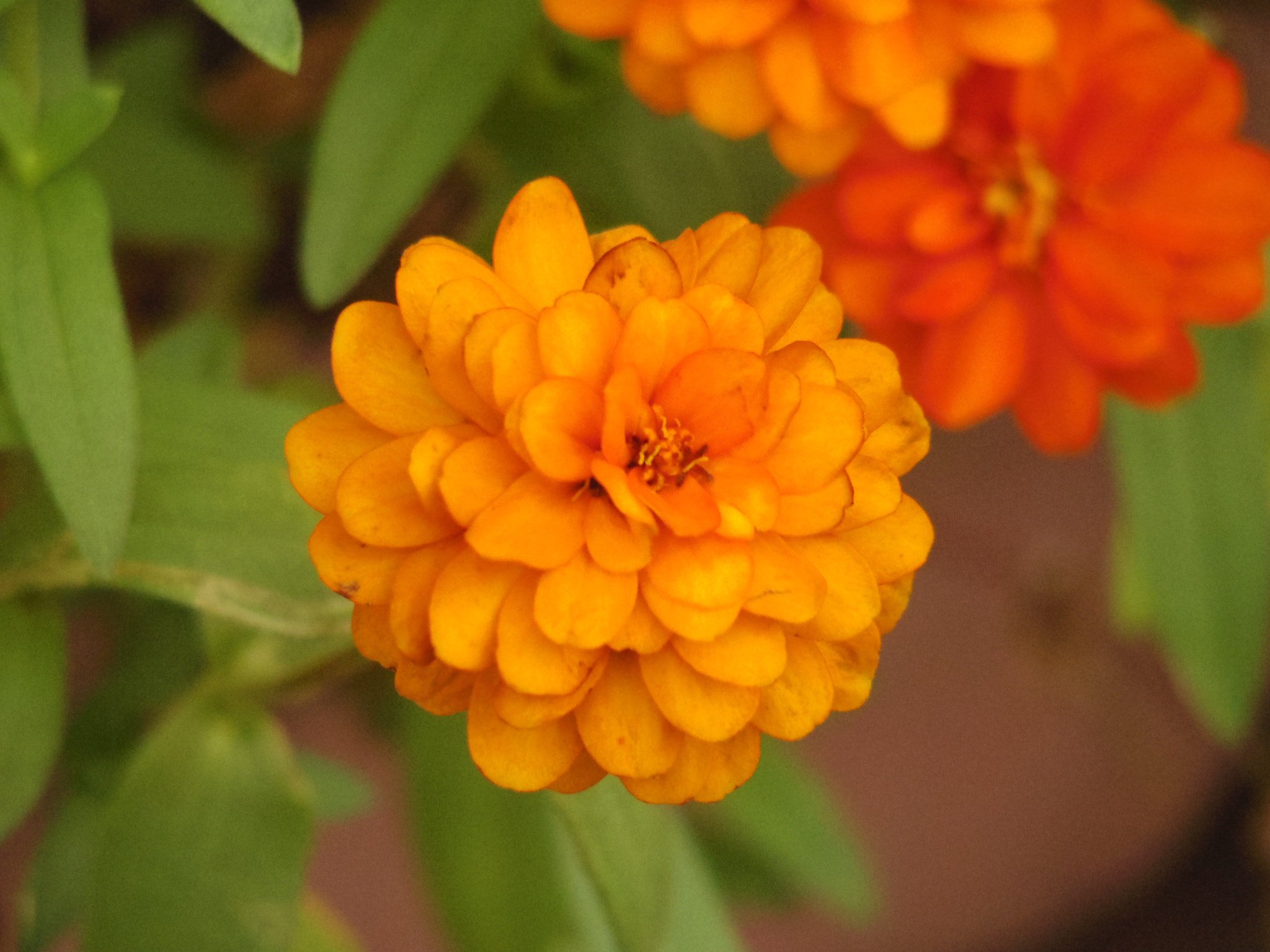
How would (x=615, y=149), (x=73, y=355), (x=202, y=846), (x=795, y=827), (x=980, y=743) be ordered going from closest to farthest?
(x=73, y=355)
(x=202, y=846)
(x=615, y=149)
(x=795, y=827)
(x=980, y=743)

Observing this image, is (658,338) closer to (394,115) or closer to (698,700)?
(698,700)

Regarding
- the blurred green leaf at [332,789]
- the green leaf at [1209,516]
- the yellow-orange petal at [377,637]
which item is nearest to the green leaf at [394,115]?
the yellow-orange petal at [377,637]

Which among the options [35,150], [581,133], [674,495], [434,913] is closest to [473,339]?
[674,495]

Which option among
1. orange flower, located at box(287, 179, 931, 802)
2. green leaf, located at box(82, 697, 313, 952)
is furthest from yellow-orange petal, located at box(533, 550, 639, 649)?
green leaf, located at box(82, 697, 313, 952)

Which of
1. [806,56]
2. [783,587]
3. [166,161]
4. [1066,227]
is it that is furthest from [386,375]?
[166,161]

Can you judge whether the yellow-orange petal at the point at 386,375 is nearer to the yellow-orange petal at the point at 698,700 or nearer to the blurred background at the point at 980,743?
the yellow-orange petal at the point at 698,700

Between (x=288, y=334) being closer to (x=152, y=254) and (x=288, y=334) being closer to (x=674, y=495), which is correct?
(x=152, y=254)

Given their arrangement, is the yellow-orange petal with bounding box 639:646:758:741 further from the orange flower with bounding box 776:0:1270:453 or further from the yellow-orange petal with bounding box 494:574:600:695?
the orange flower with bounding box 776:0:1270:453
